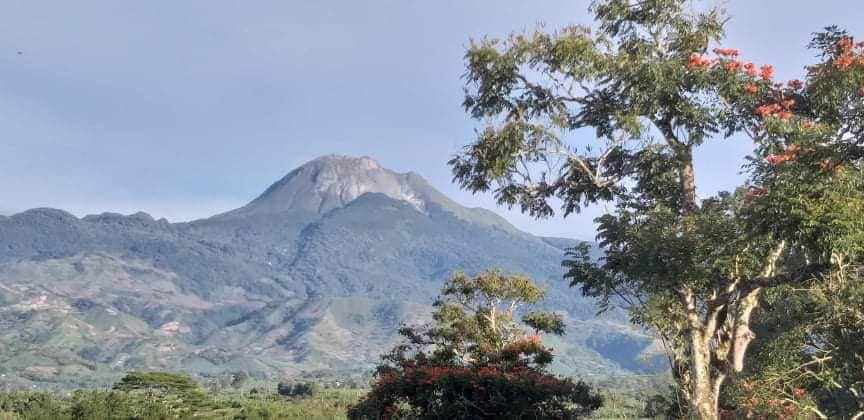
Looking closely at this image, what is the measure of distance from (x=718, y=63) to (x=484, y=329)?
1524 centimetres

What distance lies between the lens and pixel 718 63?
38.0 ft

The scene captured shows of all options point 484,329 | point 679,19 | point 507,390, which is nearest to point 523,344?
point 507,390

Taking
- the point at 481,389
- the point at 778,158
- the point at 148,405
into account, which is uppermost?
the point at 778,158

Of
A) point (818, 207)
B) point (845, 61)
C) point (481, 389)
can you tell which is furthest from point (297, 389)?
point (818, 207)

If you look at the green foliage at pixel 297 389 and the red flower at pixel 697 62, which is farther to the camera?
the green foliage at pixel 297 389

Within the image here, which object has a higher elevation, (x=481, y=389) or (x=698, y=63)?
(x=698, y=63)

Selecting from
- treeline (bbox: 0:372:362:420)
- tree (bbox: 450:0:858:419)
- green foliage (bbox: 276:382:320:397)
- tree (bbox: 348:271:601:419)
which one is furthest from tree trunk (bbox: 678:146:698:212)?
green foliage (bbox: 276:382:320:397)

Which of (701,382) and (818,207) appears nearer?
(818,207)

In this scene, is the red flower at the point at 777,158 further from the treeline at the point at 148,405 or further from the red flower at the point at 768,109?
the treeline at the point at 148,405

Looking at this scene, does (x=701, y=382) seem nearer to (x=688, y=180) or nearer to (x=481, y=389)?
(x=688, y=180)

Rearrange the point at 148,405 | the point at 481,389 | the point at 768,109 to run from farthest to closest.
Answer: the point at 148,405 → the point at 481,389 → the point at 768,109

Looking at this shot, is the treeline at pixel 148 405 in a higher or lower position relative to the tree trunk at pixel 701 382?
lower

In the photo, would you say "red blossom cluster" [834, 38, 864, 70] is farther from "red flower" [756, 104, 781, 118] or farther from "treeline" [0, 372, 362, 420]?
"treeline" [0, 372, 362, 420]

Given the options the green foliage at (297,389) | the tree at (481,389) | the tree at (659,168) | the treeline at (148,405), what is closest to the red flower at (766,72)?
the tree at (659,168)
